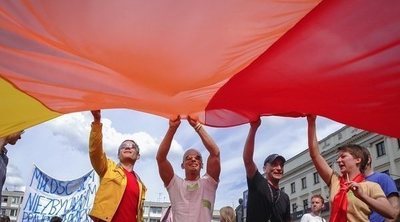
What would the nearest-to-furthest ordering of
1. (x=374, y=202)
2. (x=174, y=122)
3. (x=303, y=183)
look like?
(x=374, y=202) < (x=174, y=122) < (x=303, y=183)

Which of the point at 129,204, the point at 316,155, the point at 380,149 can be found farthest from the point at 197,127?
the point at 380,149

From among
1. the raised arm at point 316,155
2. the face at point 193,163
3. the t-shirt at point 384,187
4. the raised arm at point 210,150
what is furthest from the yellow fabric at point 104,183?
the t-shirt at point 384,187

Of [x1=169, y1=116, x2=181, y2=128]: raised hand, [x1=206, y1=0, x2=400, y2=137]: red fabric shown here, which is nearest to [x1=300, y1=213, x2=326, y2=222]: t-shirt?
[x1=206, y1=0, x2=400, y2=137]: red fabric

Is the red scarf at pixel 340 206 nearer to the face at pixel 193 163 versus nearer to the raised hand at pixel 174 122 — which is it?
the face at pixel 193 163

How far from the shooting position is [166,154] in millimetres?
3693

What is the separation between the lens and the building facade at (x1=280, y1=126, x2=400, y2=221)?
98.3 ft

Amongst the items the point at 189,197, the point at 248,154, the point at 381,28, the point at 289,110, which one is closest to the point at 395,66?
the point at 381,28

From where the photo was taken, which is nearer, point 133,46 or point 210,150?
point 133,46

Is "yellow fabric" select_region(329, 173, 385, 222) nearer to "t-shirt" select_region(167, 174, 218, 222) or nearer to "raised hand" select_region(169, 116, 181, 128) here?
"t-shirt" select_region(167, 174, 218, 222)

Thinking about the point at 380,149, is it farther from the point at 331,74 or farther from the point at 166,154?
the point at 331,74

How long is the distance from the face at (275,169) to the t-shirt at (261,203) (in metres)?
0.17

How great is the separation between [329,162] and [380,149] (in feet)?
18.4

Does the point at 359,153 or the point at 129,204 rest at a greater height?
the point at 359,153

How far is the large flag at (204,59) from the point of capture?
2471 millimetres
